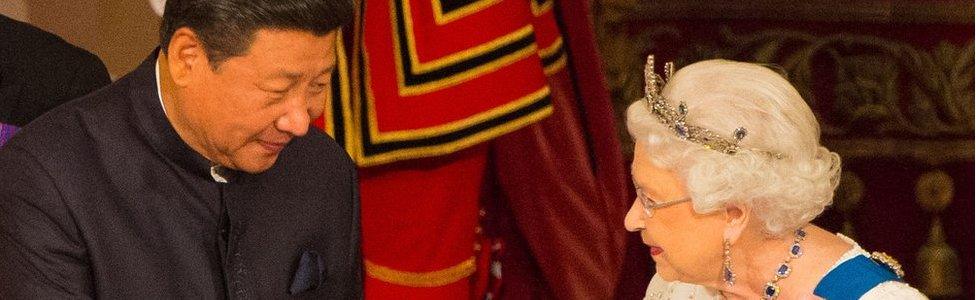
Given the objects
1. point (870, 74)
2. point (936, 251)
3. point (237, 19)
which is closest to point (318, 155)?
point (237, 19)

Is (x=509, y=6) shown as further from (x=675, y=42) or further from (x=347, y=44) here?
(x=675, y=42)

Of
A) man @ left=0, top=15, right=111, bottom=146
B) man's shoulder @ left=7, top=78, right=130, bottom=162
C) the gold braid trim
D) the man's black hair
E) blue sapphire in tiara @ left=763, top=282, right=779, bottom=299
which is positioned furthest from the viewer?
the gold braid trim

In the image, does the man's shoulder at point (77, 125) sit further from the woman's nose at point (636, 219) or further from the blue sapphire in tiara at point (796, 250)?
the blue sapphire in tiara at point (796, 250)

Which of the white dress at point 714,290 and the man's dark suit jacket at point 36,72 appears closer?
the white dress at point 714,290

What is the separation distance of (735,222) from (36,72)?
1.08 meters

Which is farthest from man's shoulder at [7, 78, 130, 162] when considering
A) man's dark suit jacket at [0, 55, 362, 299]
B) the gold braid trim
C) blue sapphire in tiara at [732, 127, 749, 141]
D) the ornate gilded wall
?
the ornate gilded wall

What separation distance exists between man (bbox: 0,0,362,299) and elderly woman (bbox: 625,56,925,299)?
45 cm

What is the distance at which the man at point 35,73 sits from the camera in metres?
2.45

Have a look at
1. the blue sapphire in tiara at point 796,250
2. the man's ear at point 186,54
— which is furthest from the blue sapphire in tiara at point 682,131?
the man's ear at point 186,54

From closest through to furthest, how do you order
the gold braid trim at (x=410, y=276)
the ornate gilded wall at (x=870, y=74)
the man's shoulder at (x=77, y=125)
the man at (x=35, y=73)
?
the man's shoulder at (x=77, y=125), the man at (x=35, y=73), the gold braid trim at (x=410, y=276), the ornate gilded wall at (x=870, y=74)

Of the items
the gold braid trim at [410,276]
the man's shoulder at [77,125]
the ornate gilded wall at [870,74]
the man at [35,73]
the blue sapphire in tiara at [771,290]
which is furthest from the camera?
the ornate gilded wall at [870,74]

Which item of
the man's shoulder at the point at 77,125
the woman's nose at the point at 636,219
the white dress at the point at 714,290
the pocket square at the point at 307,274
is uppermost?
the man's shoulder at the point at 77,125

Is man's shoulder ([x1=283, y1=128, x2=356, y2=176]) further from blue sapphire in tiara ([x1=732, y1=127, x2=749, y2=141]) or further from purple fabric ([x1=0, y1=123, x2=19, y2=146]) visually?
blue sapphire in tiara ([x1=732, y1=127, x2=749, y2=141])

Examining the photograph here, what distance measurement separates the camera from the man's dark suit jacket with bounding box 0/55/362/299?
2078 millimetres
